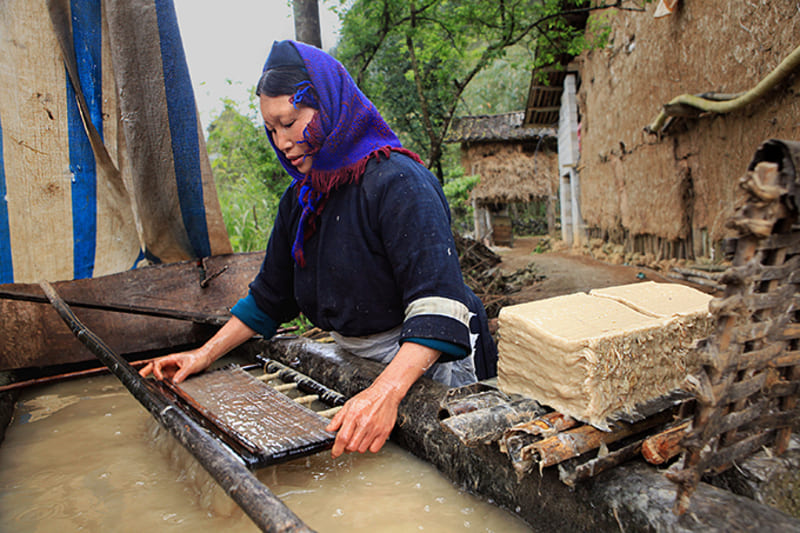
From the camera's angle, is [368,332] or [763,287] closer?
[763,287]

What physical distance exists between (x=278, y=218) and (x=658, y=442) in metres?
1.86

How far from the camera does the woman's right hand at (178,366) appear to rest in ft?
7.34

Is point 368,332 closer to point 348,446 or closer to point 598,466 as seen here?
point 348,446

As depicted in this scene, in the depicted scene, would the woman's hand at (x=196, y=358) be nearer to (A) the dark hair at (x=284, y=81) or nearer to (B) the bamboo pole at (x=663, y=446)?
(A) the dark hair at (x=284, y=81)

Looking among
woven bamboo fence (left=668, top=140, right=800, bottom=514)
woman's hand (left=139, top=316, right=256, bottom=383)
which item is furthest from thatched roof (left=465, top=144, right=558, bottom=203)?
woven bamboo fence (left=668, top=140, right=800, bottom=514)

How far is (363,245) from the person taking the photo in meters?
1.97

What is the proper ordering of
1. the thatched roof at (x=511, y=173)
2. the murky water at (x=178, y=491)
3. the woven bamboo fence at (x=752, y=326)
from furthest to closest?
the thatched roof at (x=511, y=173), the murky water at (x=178, y=491), the woven bamboo fence at (x=752, y=326)

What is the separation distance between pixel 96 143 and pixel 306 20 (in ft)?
12.3

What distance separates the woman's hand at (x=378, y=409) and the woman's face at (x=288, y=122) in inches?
36.0

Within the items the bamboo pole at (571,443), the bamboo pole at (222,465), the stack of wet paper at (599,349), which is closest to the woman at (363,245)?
the stack of wet paper at (599,349)

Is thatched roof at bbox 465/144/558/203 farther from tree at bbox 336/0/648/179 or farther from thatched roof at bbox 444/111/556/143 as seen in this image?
tree at bbox 336/0/648/179

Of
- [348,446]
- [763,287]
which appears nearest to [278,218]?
[348,446]

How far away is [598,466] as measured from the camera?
117 cm

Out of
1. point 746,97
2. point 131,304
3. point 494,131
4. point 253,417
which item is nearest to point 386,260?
point 253,417
